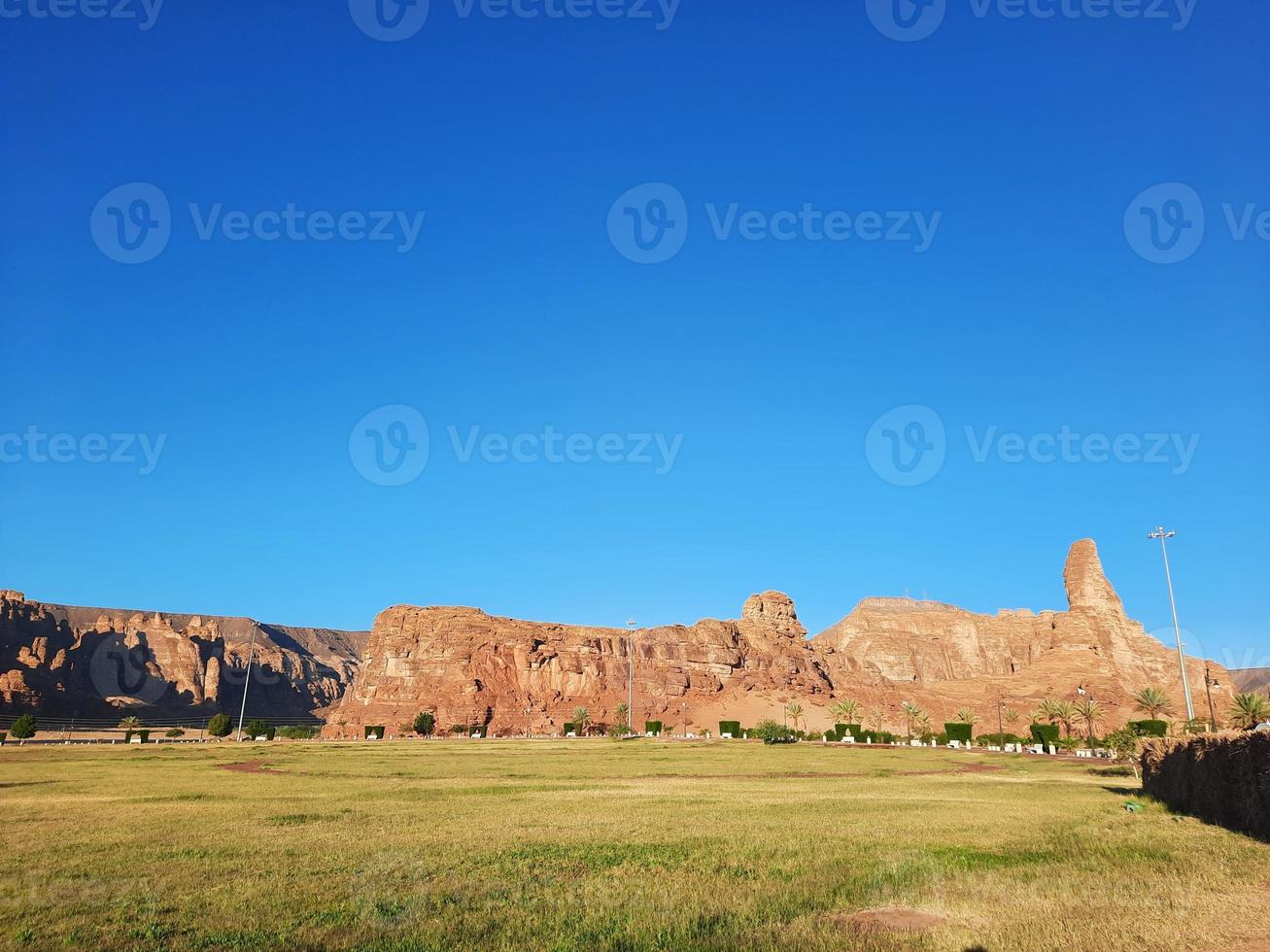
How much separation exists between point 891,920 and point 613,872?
5.09 m

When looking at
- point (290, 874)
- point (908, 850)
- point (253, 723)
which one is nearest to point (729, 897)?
point (908, 850)

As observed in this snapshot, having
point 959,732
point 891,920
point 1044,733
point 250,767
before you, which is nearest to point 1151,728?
point 1044,733

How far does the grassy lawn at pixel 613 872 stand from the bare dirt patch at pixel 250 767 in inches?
706

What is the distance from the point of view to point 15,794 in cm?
2875

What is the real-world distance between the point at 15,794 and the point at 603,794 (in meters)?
22.0

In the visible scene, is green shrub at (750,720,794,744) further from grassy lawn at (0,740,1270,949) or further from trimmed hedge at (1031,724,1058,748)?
grassy lawn at (0,740,1270,949)

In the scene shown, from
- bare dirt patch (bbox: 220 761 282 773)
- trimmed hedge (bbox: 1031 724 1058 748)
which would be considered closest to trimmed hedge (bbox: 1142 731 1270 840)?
bare dirt patch (bbox: 220 761 282 773)

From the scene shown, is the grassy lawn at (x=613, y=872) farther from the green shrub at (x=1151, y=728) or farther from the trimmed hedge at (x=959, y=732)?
the trimmed hedge at (x=959, y=732)

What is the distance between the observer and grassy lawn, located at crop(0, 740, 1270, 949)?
948 centimetres

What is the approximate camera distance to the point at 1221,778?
19828 millimetres

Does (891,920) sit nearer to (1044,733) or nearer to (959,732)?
(1044,733)

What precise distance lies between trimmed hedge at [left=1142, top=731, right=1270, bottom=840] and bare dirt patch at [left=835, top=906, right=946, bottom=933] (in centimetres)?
1147

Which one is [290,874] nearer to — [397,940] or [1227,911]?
[397,940]

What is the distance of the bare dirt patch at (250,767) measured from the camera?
45.7 m
